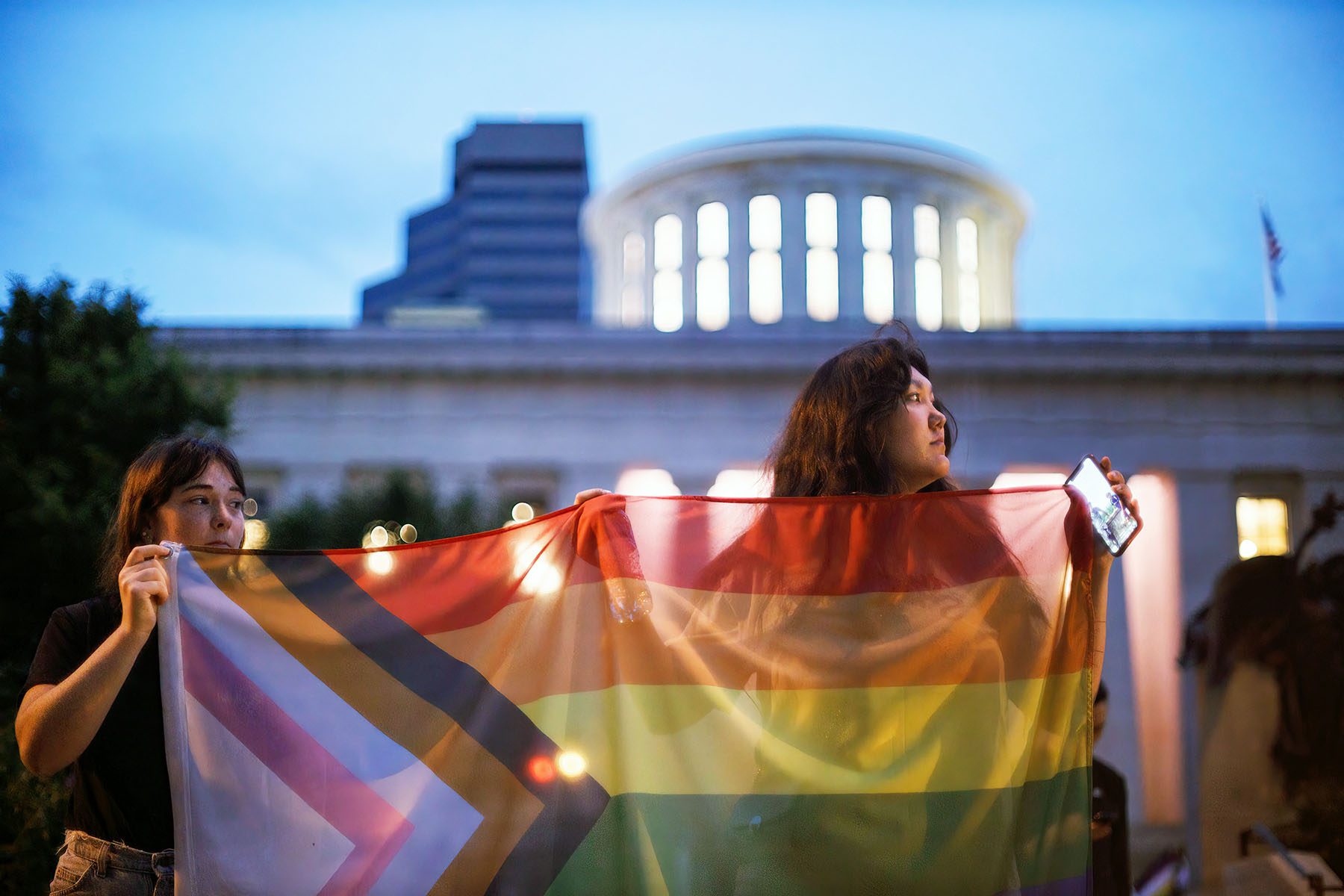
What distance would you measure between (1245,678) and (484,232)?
120 meters

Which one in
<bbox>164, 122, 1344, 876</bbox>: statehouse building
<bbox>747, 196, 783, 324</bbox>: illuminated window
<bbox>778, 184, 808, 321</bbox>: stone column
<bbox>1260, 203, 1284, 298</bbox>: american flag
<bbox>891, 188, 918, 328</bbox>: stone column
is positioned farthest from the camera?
<bbox>891, 188, 918, 328</bbox>: stone column

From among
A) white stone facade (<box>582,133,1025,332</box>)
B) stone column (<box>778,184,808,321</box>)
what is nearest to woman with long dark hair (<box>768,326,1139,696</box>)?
white stone facade (<box>582,133,1025,332</box>)

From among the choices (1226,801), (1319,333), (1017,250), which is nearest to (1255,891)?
(1226,801)

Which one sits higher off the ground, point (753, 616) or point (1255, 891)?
point (753, 616)

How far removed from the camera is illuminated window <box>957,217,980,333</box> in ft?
118

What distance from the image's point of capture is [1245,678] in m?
17.5

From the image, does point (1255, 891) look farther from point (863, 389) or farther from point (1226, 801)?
point (863, 389)

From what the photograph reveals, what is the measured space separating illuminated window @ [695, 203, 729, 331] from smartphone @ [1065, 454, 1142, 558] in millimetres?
31129

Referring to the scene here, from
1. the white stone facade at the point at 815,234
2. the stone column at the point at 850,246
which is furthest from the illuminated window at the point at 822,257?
the stone column at the point at 850,246

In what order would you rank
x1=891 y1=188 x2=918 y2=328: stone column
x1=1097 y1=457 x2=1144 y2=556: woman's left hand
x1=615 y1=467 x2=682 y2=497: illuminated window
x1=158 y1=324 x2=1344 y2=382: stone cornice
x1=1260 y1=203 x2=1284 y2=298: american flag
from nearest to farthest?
x1=1097 y1=457 x2=1144 y2=556: woman's left hand < x1=615 y1=467 x2=682 y2=497: illuminated window < x1=158 y1=324 x2=1344 y2=382: stone cornice < x1=1260 y1=203 x2=1284 y2=298: american flag < x1=891 y1=188 x2=918 y2=328: stone column

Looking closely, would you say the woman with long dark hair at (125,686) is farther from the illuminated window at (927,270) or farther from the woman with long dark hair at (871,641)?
the illuminated window at (927,270)

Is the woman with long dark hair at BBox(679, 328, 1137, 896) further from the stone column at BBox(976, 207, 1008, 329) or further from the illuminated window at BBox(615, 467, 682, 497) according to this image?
the stone column at BBox(976, 207, 1008, 329)

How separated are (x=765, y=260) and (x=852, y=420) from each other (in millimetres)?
31458

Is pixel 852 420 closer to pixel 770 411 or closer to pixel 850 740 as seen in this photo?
pixel 850 740
